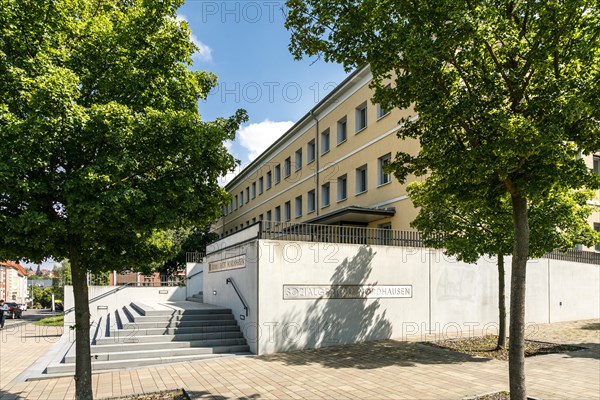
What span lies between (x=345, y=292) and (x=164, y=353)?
5.48m

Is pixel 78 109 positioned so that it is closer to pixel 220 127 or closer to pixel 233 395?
pixel 220 127

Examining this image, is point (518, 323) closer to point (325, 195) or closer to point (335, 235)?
point (335, 235)

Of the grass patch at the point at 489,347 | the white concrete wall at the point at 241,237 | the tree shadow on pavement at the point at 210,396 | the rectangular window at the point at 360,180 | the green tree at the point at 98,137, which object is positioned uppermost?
the rectangular window at the point at 360,180

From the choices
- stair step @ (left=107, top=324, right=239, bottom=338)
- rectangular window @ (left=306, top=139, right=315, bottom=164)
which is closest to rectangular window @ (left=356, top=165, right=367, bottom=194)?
rectangular window @ (left=306, top=139, right=315, bottom=164)

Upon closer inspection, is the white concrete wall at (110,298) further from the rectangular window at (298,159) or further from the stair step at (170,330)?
the rectangular window at (298,159)

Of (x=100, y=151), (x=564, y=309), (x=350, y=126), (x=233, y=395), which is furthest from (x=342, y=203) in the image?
(x=100, y=151)

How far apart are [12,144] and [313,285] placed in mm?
9105

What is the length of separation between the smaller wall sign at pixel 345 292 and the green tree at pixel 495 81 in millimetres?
6581

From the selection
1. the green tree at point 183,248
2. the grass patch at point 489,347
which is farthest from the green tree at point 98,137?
the green tree at point 183,248

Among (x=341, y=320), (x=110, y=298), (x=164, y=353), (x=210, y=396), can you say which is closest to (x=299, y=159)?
(x=110, y=298)

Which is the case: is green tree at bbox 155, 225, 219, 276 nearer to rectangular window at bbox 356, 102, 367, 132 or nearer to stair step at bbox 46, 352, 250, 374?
rectangular window at bbox 356, 102, 367, 132

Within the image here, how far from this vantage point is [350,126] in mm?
25172

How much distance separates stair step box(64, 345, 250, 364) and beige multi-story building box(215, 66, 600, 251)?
358cm

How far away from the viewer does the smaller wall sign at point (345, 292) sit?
42.2 feet
